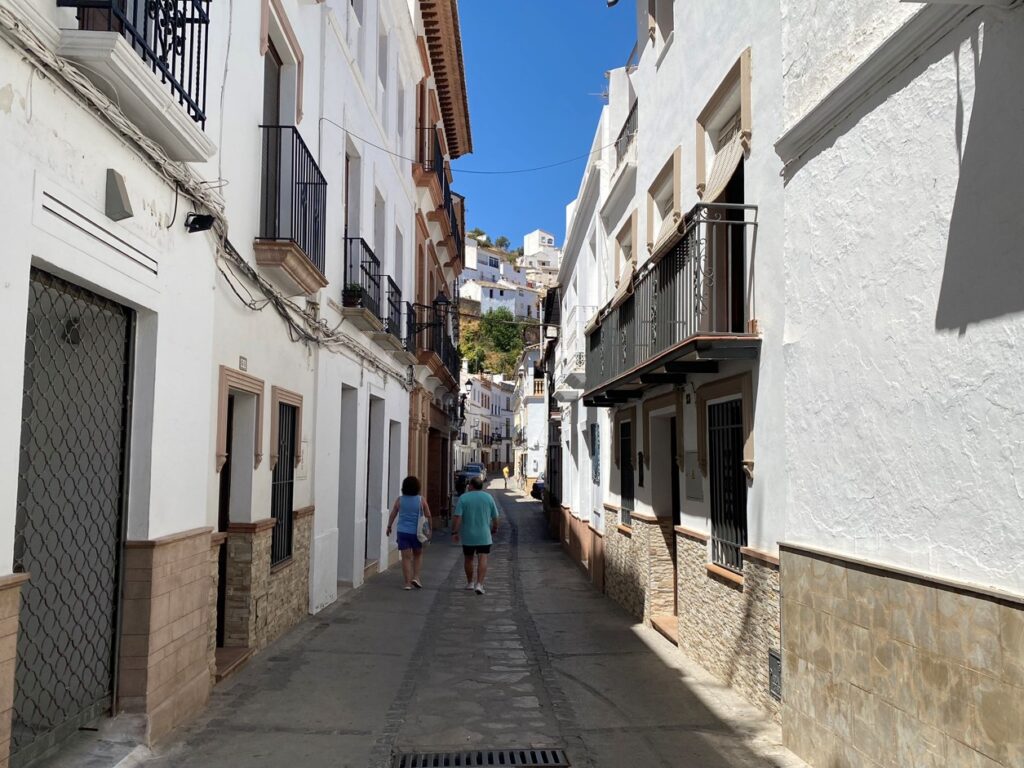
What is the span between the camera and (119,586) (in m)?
5.01

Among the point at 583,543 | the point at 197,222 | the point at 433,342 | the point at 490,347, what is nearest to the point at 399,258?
the point at 433,342

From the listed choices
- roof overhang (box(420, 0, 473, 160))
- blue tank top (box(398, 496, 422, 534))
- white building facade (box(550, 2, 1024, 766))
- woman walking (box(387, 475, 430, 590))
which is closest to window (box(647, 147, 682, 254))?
white building facade (box(550, 2, 1024, 766))

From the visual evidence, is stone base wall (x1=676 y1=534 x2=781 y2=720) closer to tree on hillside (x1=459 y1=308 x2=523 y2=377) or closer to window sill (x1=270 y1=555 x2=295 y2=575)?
window sill (x1=270 y1=555 x2=295 y2=575)

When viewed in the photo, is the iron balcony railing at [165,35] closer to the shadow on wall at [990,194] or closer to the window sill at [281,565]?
the shadow on wall at [990,194]

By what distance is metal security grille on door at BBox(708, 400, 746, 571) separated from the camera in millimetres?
6918

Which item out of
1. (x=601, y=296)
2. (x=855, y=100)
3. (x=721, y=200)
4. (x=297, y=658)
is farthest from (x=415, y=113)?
(x=855, y=100)

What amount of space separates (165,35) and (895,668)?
5041 mm

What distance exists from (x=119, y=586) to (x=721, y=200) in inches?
217

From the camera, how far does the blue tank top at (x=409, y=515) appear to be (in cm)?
1209

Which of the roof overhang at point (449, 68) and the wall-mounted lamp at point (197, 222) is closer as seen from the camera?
the wall-mounted lamp at point (197, 222)

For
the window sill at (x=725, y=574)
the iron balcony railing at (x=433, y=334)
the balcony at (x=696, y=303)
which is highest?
the iron balcony railing at (x=433, y=334)

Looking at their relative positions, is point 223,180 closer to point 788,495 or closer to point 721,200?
point 721,200

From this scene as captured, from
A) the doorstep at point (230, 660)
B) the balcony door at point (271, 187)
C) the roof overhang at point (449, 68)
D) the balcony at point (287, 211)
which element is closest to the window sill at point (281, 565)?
the doorstep at point (230, 660)

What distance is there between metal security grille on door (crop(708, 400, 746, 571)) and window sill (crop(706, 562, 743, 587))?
0.22 ft
